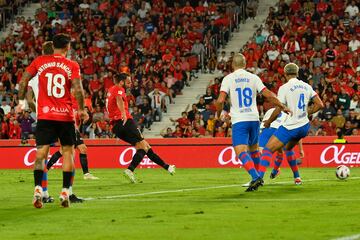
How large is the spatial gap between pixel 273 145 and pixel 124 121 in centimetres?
422

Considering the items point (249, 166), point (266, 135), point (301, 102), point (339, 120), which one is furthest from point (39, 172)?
point (339, 120)

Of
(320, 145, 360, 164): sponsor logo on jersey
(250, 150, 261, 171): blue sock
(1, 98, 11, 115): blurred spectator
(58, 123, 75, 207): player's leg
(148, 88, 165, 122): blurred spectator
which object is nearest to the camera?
Answer: (58, 123, 75, 207): player's leg

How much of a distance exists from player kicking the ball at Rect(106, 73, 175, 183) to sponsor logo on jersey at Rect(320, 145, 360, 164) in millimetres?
7856

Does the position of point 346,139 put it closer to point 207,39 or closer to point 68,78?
point 207,39

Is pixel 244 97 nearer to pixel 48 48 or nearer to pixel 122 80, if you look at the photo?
pixel 48 48

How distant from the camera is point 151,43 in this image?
39.6m

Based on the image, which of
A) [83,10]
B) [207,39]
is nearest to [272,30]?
[207,39]

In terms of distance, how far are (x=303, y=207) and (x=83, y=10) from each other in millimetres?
31056

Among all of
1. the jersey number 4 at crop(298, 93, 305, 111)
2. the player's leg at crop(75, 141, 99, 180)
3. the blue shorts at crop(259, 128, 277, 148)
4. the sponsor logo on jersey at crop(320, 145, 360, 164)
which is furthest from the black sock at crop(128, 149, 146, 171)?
the sponsor logo on jersey at crop(320, 145, 360, 164)

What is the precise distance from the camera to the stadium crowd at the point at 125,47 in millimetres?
35281

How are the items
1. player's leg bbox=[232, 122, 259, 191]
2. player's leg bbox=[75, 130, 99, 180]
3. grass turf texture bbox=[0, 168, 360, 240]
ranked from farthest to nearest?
1. player's leg bbox=[75, 130, 99, 180]
2. player's leg bbox=[232, 122, 259, 191]
3. grass turf texture bbox=[0, 168, 360, 240]

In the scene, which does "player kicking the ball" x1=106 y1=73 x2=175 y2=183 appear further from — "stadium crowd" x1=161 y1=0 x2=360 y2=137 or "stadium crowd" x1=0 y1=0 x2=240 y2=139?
"stadium crowd" x1=0 y1=0 x2=240 y2=139

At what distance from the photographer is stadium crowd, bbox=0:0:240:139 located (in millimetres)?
35281

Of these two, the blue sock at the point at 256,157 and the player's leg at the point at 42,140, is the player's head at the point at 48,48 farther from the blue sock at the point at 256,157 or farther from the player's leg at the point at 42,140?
the blue sock at the point at 256,157
